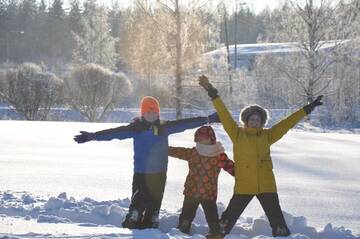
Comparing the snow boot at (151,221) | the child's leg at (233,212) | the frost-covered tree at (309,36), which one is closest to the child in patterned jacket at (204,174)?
the child's leg at (233,212)

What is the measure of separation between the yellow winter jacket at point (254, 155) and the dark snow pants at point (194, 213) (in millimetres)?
262

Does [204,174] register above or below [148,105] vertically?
below

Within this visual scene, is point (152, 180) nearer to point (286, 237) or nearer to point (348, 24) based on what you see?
point (286, 237)

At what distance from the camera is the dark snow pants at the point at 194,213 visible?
14.3 ft

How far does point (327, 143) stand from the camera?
10.3 metres

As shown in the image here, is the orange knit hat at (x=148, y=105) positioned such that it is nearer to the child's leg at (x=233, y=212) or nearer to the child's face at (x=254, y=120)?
the child's face at (x=254, y=120)

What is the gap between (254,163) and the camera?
428cm

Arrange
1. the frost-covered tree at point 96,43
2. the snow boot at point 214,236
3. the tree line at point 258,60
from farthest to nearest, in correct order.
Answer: the frost-covered tree at point 96,43, the tree line at point 258,60, the snow boot at point 214,236

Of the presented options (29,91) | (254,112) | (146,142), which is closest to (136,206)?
(146,142)

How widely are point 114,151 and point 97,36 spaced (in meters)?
30.1

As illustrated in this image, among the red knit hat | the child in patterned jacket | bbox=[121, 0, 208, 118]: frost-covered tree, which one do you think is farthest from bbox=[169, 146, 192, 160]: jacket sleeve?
bbox=[121, 0, 208, 118]: frost-covered tree

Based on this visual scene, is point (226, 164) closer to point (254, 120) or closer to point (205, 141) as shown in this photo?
point (205, 141)

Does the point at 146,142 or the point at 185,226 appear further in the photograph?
the point at 146,142

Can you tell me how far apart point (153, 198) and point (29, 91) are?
1808cm
